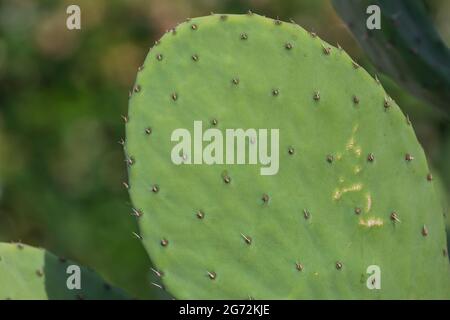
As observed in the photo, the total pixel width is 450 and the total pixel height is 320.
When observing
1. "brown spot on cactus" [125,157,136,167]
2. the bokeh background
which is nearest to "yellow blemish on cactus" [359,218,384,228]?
"brown spot on cactus" [125,157,136,167]

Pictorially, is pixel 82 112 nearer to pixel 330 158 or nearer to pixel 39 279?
pixel 39 279

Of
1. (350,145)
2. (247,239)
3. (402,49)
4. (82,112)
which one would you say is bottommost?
(247,239)

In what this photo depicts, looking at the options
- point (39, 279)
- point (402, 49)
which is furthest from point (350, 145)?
point (39, 279)

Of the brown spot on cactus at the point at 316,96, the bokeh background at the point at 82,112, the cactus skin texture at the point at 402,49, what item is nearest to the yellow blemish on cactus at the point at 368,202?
the brown spot on cactus at the point at 316,96

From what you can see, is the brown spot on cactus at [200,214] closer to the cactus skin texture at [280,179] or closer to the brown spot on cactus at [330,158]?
the cactus skin texture at [280,179]

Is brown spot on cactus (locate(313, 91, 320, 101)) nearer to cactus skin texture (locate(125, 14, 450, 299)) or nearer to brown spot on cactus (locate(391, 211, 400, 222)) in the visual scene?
cactus skin texture (locate(125, 14, 450, 299))

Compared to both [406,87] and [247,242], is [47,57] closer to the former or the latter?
[406,87]

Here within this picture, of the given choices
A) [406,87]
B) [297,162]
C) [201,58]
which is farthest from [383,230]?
[406,87]
